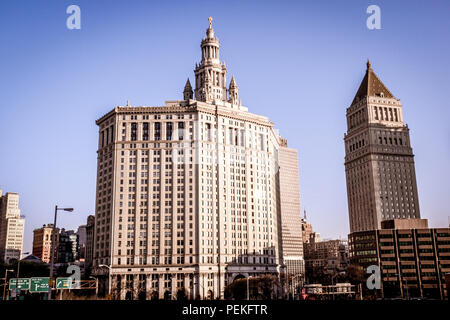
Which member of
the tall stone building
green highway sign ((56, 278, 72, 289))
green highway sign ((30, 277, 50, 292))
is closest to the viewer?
green highway sign ((30, 277, 50, 292))

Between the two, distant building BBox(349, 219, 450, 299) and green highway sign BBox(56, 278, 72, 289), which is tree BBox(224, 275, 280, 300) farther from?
green highway sign BBox(56, 278, 72, 289)

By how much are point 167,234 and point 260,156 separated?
5457 centimetres

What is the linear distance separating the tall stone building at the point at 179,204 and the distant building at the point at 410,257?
43298 mm

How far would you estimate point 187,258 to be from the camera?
17150cm

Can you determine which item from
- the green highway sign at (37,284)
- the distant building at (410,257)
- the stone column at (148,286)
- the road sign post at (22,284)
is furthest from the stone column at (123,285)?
the green highway sign at (37,284)

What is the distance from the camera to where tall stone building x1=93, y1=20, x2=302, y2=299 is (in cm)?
16975

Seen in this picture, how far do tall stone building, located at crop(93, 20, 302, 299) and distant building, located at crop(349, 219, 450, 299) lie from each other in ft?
142

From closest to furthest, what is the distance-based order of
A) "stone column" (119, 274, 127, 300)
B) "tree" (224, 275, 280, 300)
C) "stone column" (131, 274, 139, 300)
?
1. "tree" (224, 275, 280, 300)
2. "stone column" (131, 274, 139, 300)
3. "stone column" (119, 274, 127, 300)

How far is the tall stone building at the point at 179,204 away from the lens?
170 meters

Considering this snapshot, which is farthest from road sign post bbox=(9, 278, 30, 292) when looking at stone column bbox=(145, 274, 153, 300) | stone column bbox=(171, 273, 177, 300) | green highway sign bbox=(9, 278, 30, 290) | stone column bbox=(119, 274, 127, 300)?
stone column bbox=(171, 273, 177, 300)

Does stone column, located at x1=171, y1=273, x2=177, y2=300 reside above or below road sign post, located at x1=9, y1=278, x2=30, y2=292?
below

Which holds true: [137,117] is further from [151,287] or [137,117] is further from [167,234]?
[151,287]

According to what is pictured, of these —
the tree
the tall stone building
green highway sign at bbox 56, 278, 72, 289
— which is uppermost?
the tall stone building
